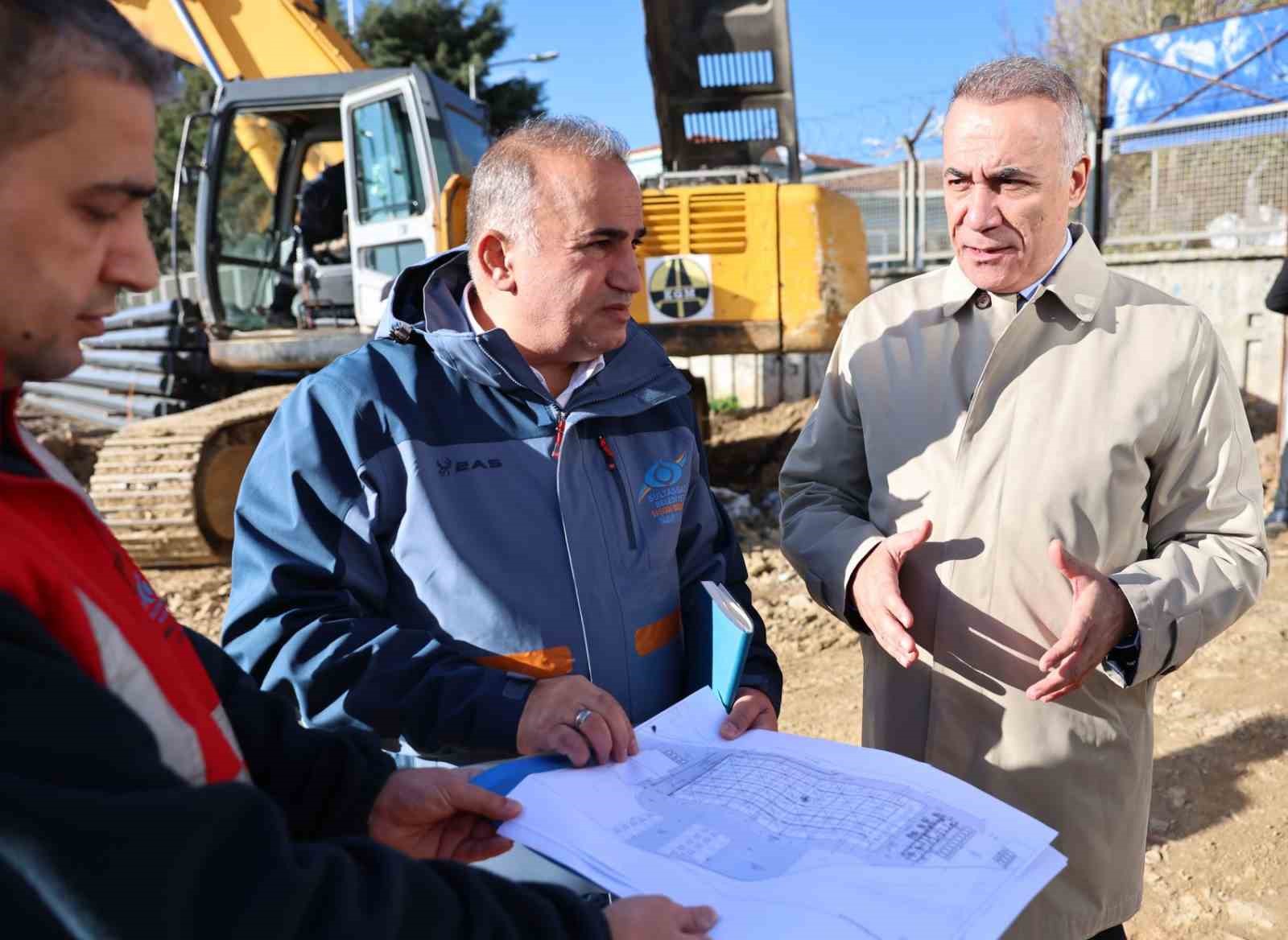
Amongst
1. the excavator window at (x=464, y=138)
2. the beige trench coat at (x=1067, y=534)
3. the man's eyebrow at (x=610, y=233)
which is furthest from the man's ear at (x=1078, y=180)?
the excavator window at (x=464, y=138)

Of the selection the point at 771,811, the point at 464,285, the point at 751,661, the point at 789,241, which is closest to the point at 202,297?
the point at 789,241

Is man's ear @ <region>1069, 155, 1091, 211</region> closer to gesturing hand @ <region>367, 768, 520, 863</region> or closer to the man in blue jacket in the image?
the man in blue jacket

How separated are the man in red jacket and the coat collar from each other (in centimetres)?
137

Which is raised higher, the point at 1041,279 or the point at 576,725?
the point at 1041,279

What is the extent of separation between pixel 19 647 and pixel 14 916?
0.58ft

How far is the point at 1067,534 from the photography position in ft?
6.14

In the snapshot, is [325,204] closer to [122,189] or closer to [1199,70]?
[122,189]

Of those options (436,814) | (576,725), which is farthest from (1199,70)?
(436,814)

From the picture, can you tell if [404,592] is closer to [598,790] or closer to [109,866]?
[598,790]

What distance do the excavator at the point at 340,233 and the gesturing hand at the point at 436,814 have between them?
5278 millimetres

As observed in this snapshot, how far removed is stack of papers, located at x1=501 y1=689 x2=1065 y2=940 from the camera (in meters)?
1.06

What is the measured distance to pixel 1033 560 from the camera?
188cm

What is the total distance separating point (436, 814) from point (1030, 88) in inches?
62.2

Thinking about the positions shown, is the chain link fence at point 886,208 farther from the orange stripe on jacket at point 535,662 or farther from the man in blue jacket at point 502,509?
the orange stripe on jacket at point 535,662
